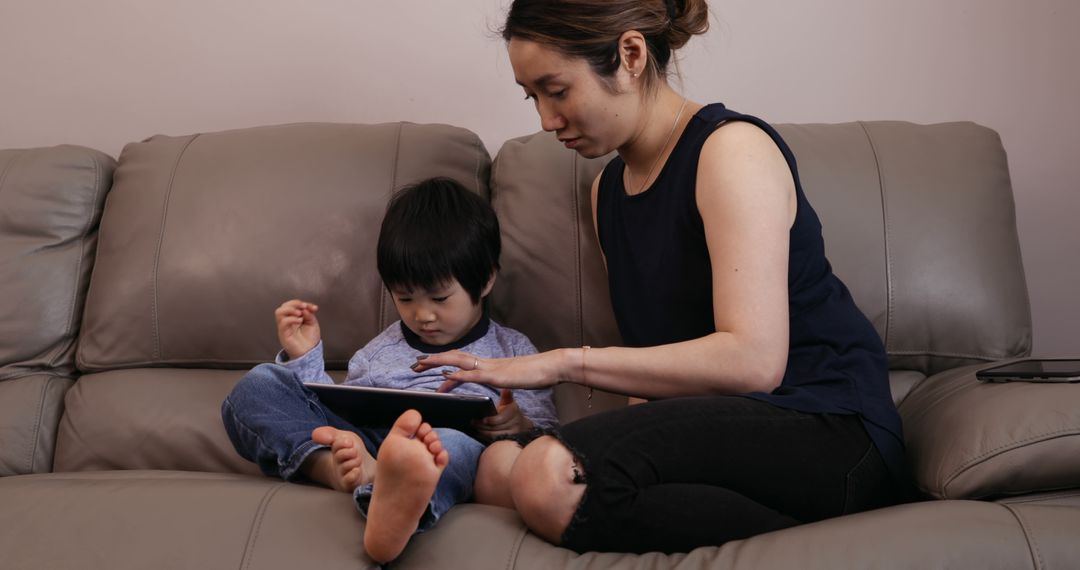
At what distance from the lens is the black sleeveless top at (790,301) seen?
1229 millimetres

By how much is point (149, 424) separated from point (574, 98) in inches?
35.9

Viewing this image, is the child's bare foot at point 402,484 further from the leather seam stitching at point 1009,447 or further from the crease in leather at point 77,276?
the crease in leather at point 77,276

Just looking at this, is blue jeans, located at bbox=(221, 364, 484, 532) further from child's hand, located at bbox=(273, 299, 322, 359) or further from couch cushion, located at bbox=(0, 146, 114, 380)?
couch cushion, located at bbox=(0, 146, 114, 380)

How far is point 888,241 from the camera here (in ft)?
5.18

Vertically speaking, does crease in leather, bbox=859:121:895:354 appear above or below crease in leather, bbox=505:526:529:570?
above

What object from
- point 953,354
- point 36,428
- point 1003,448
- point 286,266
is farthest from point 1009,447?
point 36,428

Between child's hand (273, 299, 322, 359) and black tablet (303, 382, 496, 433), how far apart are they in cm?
14

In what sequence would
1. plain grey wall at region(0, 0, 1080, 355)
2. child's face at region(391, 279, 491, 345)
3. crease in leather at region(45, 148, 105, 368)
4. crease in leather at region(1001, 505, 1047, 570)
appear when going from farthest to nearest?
plain grey wall at region(0, 0, 1080, 355), crease in leather at region(45, 148, 105, 368), child's face at region(391, 279, 491, 345), crease in leather at region(1001, 505, 1047, 570)

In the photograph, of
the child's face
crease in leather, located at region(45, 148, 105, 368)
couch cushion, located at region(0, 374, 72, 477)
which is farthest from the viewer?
crease in leather, located at region(45, 148, 105, 368)

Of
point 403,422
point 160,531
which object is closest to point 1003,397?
point 403,422

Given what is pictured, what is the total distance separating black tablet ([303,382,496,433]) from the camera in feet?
4.10

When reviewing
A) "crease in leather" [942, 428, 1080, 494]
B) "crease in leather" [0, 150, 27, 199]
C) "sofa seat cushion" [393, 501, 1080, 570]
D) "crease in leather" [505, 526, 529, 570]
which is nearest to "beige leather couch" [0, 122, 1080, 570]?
"crease in leather" [0, 150, 27, 199]

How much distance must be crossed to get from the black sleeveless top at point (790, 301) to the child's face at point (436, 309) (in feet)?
0.95

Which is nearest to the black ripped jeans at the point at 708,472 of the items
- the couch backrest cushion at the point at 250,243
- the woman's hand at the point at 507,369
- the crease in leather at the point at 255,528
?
the woman's hand at the point at 507,369
